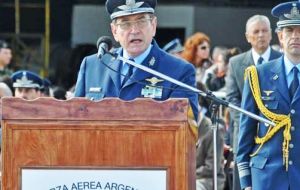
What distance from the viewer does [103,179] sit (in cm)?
489

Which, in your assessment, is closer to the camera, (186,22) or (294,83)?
(294,83)

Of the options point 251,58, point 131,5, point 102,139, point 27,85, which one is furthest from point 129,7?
point 27,85

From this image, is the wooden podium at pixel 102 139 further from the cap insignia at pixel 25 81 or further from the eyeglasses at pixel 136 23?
the cap insignia at pixel 25 81

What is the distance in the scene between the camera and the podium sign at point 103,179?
4.88 meters

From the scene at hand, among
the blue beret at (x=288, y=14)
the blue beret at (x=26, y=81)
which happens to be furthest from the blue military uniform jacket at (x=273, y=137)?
the blue beret at (x=26, y=81)

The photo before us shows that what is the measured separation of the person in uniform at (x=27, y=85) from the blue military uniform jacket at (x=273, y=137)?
3.82m

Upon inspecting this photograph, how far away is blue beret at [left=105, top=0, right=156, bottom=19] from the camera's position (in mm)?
5836

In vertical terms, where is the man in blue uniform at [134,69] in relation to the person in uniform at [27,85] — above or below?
below

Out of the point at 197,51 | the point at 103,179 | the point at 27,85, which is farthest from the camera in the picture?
the point at 197,51

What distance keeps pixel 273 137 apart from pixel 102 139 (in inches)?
77.3

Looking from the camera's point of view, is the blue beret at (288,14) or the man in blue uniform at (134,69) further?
the blue beret at (288,14)

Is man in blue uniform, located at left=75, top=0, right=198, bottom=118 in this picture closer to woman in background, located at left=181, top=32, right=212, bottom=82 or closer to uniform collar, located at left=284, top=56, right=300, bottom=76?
uniform collar, located at left=284, top=56, right=300, bottom=76

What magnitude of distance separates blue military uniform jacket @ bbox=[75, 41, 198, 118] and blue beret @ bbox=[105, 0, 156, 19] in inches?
10.2

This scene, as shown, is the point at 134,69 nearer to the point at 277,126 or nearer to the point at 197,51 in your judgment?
the point at 277,126
